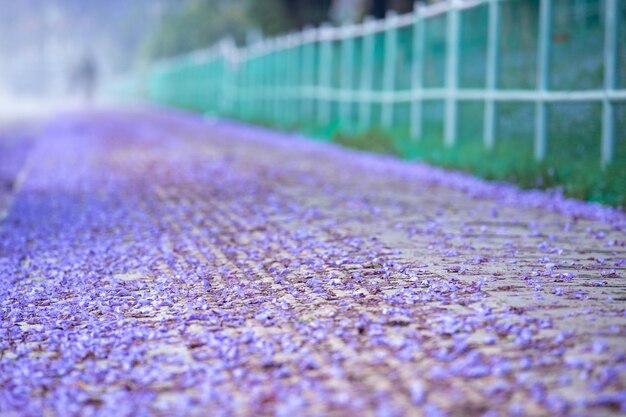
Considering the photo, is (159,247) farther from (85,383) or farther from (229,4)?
(229,4)

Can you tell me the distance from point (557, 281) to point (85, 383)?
9.95 ft

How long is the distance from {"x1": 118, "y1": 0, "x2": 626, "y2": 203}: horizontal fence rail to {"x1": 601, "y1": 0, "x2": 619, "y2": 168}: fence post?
0.01 metres

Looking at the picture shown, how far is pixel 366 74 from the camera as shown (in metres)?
23.0

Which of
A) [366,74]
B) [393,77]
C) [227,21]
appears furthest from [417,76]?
[227,21]

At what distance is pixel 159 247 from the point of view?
914cm

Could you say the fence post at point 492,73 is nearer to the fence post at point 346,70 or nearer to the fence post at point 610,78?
the fence post at point 610,78

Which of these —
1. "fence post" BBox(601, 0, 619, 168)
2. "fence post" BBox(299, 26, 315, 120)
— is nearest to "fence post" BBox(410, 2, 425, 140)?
"fence post" BBox(601, 0, 619, 168)

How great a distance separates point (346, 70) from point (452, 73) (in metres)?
7.36

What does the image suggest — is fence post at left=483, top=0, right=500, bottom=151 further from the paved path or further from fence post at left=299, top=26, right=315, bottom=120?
fence post at left=299, top=26, right=315, bottom=120

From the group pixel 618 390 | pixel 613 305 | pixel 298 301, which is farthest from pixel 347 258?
pixel 618 390

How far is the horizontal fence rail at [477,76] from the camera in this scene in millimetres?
12531

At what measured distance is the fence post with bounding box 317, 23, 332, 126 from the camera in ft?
86.8

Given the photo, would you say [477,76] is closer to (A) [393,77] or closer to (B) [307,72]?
(A) [393,77]

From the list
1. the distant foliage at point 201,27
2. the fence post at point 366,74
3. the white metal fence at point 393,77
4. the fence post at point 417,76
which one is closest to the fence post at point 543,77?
the white metal fence at point 393,77
